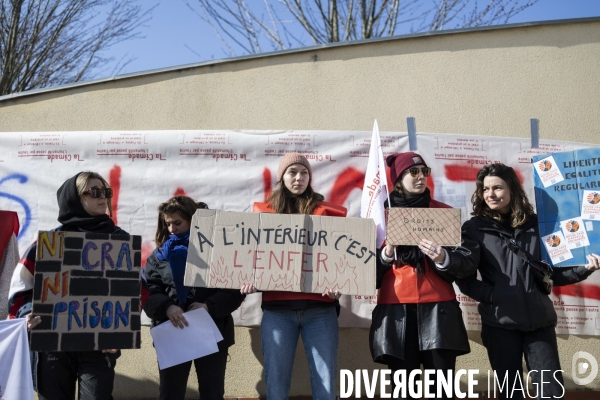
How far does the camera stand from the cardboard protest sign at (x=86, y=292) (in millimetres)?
3191

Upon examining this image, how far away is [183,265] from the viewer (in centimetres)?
379

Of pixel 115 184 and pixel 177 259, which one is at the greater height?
pixel 115 184

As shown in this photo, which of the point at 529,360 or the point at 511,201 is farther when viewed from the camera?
the point at 511,201

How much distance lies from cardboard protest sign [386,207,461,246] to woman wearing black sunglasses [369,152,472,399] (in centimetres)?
6

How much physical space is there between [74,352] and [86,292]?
1.08ft

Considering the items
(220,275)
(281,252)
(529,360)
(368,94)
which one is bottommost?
(529,360)

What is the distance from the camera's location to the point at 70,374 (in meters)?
3.30

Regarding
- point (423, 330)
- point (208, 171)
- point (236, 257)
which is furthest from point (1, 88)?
point (423, 330)

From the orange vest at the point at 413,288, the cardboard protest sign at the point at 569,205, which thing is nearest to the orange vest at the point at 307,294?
the orange vest at the point at 413,288

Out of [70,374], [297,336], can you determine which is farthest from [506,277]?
[70,374]

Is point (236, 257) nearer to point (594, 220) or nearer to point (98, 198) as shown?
point (98, 198)

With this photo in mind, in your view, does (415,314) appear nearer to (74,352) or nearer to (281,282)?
(281,282)

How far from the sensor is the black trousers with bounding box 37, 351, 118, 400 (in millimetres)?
3219

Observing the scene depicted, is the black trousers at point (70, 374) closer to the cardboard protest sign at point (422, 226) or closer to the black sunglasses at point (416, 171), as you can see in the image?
the cardboard protest sign at point (422, 226)
